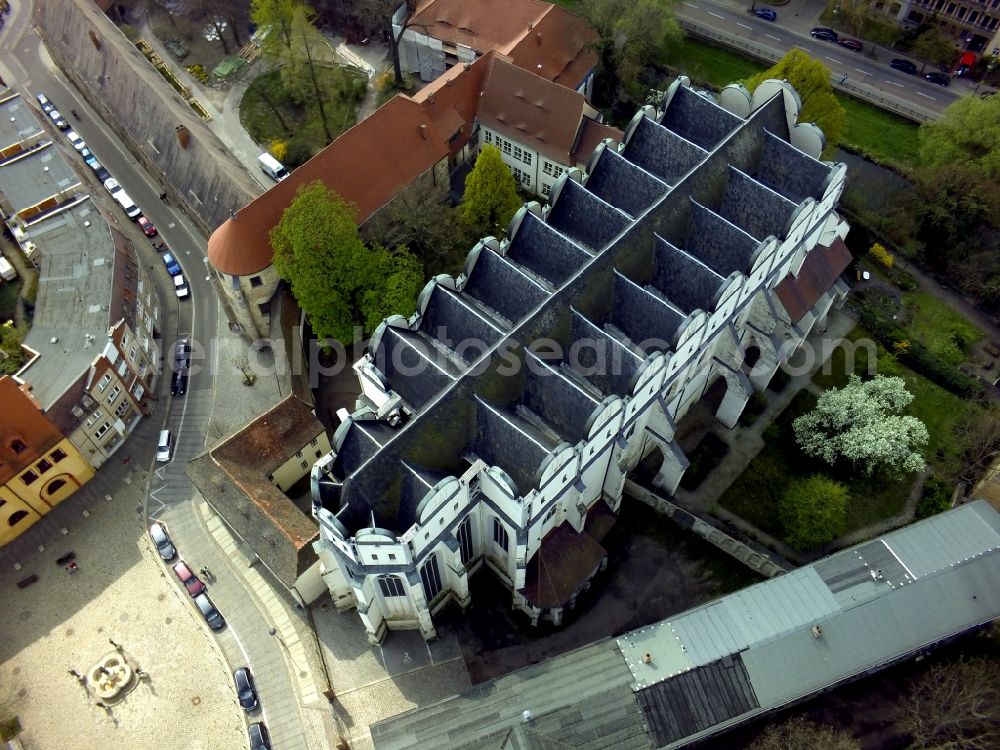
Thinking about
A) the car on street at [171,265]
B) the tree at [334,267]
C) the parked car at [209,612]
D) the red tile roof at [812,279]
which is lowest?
the parked car at [209,612]

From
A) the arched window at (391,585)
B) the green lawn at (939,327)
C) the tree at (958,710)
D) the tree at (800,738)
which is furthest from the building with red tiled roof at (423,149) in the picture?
the tree at (958,710)

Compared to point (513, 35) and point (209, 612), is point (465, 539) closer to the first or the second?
point (209, 612)

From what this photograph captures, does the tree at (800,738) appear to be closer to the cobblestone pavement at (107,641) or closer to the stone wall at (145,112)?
the cobblestone pavement at (107,641)

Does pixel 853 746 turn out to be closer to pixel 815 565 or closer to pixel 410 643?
pixel 815 565

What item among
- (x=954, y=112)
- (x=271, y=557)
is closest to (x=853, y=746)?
(x=271, y=557)

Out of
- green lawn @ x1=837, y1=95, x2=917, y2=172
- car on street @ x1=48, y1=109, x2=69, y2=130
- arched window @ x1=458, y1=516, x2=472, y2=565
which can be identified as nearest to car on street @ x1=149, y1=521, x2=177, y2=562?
arched window @ x1=458, y1=516, x2=472, y2=565

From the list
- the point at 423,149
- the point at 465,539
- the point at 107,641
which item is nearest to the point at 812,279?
the point at 465,539
